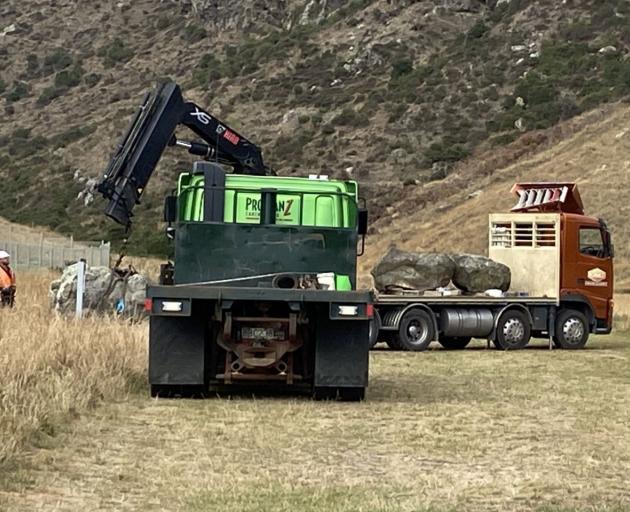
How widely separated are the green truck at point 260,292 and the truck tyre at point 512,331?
10186 mm

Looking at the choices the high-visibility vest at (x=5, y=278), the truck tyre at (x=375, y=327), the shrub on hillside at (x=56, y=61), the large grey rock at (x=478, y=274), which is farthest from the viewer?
the shrub on hillside at (x=56, y=61)

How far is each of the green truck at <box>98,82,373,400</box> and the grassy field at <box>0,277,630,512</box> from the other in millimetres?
427

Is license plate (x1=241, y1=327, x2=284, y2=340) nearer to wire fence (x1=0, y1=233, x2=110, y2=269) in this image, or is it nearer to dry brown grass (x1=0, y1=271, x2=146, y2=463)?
dry brown grass (x1=0, y1=271, x2=146, y2=463)

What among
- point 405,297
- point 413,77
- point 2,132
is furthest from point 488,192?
point 2,132

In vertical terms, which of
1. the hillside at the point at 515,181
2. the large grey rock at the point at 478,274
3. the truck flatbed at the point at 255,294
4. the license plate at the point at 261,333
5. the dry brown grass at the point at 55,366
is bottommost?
the dry brown grass at the point at 55,366

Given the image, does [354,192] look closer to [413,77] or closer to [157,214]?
[157,214]

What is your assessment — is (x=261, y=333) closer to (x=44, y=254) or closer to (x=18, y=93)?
(x=44, y=254)

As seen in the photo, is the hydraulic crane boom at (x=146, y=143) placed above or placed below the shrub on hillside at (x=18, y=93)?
below

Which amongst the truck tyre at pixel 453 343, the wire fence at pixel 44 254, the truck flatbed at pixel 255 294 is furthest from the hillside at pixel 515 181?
the truck flatbed at pixel 255 294

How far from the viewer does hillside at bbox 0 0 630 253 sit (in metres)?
62.0

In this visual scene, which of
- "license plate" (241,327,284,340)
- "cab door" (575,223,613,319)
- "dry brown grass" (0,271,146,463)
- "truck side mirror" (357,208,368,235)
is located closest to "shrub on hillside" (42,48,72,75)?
"cab door" (575,223,613,319)

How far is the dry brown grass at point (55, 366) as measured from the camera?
10523 mm

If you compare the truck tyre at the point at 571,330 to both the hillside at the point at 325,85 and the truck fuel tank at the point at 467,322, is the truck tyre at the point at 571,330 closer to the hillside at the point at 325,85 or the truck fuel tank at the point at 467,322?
the truck fuel tank at the point at 467,322

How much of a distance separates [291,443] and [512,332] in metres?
14.6
